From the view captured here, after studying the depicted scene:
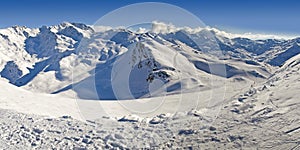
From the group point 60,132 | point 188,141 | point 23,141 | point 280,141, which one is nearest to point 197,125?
point 188,141

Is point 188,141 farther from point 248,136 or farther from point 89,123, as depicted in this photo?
point 89,123

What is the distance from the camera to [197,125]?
651 ft

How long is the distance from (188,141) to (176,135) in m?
10.8

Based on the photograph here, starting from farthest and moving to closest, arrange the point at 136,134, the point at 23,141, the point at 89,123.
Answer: the point at 89,123 < the point at 136,134 < the point at 23,141

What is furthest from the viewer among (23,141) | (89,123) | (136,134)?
(89,123)

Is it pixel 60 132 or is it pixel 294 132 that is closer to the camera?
pixel 60 132

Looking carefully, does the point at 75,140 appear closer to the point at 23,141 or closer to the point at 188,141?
Result: the point at 23,141

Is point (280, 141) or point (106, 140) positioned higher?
point (280, 141)

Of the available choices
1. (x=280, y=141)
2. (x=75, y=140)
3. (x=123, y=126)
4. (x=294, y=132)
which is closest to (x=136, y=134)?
(x=123, y=126)

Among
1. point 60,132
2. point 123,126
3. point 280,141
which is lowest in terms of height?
point 60,132

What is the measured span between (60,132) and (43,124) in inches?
471

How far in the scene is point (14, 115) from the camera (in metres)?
179

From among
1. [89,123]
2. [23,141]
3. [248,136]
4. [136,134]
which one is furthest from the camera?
[248,136]

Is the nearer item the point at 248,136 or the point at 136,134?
the point at 136,134
